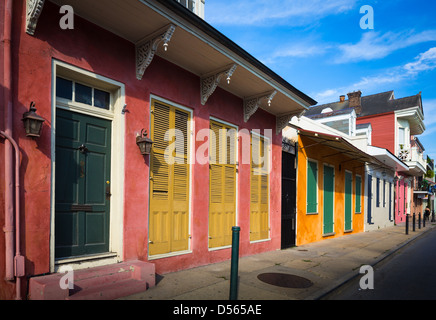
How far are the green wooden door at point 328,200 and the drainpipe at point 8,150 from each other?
1101 cm

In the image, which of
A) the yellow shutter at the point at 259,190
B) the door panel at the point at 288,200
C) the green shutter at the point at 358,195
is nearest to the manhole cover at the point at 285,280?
the yellow shutter at the point at 259,190

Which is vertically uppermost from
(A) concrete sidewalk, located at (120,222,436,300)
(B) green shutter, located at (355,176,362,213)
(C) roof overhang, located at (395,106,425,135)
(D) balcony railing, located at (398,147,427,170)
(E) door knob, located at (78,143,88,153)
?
(C) roof overhang, located at (395,106,425,135)

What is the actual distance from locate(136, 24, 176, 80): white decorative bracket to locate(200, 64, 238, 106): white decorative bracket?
5.22 feet

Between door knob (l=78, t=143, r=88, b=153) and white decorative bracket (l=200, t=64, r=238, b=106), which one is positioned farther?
white decorative bracket (l=200, t=64, r=238, b=106)

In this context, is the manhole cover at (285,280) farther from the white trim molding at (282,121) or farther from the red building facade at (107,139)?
the white trim molding at (282,121)

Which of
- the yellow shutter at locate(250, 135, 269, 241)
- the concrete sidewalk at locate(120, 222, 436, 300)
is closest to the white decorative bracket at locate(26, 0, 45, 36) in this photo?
the concrete sidewalk at locate(120, 222, 436, 300)

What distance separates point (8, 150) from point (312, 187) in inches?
390

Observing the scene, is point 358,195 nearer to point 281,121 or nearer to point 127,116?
point 281,121

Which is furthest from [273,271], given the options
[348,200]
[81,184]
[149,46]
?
[348,200]

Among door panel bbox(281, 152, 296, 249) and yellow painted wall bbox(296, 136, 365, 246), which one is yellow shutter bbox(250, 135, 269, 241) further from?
yellow painted wall bbox(296, 136, 365, 246)

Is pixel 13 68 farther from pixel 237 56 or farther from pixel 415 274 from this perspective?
pixel 415 274

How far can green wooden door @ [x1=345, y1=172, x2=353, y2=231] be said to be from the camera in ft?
→ 48.4

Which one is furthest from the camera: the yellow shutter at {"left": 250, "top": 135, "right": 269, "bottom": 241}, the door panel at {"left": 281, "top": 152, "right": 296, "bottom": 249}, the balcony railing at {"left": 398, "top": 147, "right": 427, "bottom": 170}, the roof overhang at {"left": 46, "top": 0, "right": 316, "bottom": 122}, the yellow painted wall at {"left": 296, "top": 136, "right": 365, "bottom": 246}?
the balcony railing at {"left": 398, "top": 147, "right": 427, "bottom": 170}

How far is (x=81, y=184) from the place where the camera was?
490 centimetres
